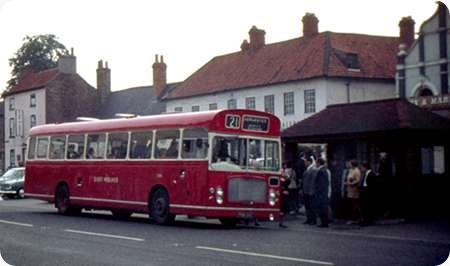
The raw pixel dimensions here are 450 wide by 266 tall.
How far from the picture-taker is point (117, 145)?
1983 centimetres

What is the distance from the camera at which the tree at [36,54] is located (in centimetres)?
1436

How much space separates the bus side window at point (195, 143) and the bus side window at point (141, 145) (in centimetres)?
136

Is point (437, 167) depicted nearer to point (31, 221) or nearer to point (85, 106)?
point (31, 221)

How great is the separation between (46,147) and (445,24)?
39.1ft

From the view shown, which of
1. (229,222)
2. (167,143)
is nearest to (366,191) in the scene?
(229,222)

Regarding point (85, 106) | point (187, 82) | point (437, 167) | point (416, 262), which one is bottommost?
point (416, 262)

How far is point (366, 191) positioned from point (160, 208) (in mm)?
4853

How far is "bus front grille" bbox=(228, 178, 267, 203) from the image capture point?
16984mm

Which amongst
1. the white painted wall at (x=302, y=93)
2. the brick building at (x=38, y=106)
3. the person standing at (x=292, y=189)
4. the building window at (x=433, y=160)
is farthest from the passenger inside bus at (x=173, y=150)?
the white painted wall at (x=302, y=93)

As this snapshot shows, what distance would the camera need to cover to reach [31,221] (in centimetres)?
1952

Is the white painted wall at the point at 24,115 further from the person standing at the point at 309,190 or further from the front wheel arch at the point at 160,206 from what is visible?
the person standing at the point at 309,190

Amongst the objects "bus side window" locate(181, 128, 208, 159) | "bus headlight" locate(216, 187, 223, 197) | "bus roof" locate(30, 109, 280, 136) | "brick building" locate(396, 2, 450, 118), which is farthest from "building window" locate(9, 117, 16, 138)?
"brick building" locate(396, 2, 450, 118)

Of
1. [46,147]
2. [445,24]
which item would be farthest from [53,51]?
[445,24]

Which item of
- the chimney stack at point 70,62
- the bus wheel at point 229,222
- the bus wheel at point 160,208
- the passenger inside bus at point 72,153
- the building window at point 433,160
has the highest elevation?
the chimney stack at point 70,62
